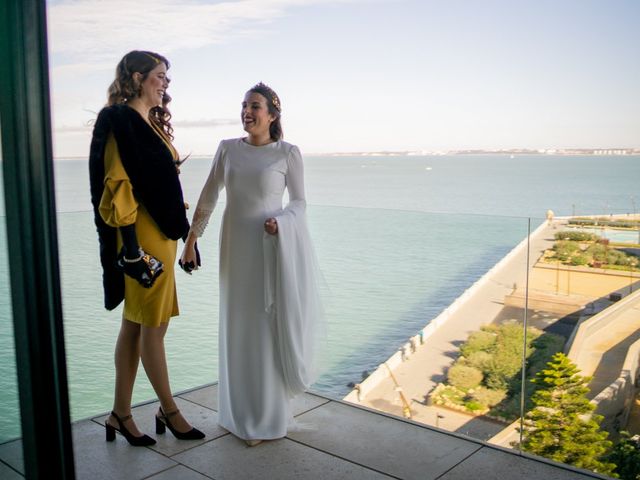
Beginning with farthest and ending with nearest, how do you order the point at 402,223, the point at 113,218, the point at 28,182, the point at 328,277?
the point at 328,277 < the point at 402,223 < the point at 113,218 < the point at 28,182

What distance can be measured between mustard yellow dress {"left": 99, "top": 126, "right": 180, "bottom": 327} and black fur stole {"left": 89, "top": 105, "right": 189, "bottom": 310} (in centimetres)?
3

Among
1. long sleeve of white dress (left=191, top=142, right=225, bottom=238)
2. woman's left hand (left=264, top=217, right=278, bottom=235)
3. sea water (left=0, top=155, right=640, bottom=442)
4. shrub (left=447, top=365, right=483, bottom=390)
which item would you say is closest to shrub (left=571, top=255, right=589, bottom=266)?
sea water (left=0, top=155, right=640, bottom=442)

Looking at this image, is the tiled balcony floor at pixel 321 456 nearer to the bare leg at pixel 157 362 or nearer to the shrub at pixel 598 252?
the bare leg at pixel 157 362

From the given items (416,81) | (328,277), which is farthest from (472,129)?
(328,277)

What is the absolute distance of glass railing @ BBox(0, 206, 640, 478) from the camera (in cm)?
279

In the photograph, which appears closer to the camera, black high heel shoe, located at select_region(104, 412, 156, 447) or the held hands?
black high heel shoe, located at select_region(104, 412, 156, 447)

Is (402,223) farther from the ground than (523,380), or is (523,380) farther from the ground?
(402,223)

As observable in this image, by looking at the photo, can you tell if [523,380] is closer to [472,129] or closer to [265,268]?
[265,268]

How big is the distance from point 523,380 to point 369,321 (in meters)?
0.86

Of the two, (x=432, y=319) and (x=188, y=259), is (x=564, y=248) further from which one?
(x=188, y=259)

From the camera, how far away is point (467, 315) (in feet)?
9.63

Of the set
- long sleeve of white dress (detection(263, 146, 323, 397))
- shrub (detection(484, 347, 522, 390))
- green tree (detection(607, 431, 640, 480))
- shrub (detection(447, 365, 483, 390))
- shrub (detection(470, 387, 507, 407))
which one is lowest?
green tree (detection(607, 431, 640, 480))

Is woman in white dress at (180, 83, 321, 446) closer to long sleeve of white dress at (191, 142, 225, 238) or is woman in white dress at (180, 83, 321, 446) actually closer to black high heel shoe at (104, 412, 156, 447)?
long sleeve of white dress at (191, 142, 225, 238)

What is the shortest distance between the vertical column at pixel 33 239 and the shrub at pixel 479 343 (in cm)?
194
